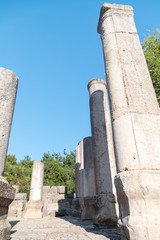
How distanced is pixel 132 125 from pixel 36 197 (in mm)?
9380

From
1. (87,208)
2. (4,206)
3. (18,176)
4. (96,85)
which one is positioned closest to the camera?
(4,206)

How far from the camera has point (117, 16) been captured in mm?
3961

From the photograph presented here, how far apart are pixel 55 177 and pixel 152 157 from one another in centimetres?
2843

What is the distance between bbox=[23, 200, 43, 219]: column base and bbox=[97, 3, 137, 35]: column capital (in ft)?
30.7

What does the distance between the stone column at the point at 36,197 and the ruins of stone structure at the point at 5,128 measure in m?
7.31

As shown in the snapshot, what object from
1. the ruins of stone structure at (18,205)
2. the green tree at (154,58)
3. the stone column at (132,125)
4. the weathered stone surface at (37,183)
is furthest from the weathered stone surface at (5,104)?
the ruins of stone structure at (18,205)

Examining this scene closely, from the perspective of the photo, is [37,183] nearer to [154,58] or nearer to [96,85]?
[96,85]

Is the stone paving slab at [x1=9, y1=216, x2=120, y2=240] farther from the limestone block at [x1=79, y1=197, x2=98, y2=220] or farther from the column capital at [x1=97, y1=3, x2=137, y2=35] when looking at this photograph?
the column capital at [x1=97, y1=3, x2=137, y2=35]

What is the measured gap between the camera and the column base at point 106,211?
448cm

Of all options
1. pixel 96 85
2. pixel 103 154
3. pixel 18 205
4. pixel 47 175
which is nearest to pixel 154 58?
pixel 96 85

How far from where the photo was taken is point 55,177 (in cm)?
2891

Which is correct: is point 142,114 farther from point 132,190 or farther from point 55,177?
point 55,177

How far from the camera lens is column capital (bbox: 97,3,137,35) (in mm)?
3836

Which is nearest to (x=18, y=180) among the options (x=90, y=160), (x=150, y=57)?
(x=90, y=160)
